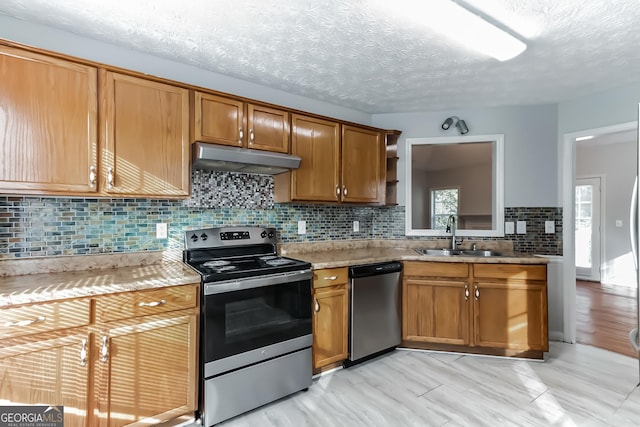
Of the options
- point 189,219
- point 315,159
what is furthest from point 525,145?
point 189,219

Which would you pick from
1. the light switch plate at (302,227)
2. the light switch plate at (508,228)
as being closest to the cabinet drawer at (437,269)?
the light switch plate at (508,228)

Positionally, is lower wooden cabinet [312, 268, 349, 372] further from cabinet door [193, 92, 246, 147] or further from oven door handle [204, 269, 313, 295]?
cabinet door [193, 92, 246, 147]

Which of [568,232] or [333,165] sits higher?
[333,165]

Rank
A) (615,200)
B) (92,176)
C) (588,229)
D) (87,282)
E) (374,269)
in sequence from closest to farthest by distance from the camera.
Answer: (87,282), (92,176), (374,269), (615,200), (588,229)

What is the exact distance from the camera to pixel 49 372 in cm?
149

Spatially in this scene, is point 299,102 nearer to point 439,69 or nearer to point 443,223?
point 439,69

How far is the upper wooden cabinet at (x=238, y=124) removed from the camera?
2.19m

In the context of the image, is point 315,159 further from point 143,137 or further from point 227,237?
point 143,137

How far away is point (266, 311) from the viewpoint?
211cm

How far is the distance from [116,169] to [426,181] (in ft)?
9.67

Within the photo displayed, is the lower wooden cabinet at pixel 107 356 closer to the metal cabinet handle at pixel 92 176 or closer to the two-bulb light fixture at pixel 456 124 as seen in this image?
the metal cabinet handle at pixel 92 176

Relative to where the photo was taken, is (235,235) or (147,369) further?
(235,235)

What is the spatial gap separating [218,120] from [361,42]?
1094mm

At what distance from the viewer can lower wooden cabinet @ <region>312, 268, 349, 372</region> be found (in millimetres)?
2391
